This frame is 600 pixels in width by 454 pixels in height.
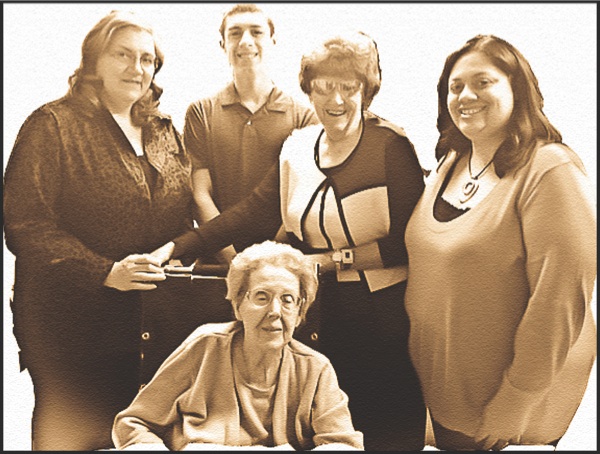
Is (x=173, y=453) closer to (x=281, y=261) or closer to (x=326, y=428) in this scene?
(x=326, y=428)

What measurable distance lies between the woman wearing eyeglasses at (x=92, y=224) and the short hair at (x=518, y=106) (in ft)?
3.63

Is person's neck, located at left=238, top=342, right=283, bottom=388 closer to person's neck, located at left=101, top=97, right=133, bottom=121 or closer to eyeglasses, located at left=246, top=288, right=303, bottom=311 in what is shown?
eyeglasses, located at left=246, top=288, right=303, bottom=311

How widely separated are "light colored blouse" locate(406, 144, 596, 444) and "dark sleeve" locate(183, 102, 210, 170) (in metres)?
0.78

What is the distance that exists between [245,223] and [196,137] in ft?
1.19

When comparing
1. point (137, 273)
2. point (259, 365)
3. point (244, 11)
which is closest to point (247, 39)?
point (244, 11)

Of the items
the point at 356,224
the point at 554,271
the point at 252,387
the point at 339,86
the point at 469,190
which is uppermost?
the point at 339,86

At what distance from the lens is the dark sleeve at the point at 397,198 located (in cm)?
314

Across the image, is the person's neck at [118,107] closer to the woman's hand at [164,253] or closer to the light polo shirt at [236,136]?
the light polo shirt at [236,136]

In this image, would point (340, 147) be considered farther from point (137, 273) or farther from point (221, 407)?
point (221, 407)

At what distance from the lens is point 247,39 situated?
3.21 metres

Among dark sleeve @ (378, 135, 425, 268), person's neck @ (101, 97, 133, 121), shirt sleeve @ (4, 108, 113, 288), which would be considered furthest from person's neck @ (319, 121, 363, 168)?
shirt sleeve @ (4, 108, 113, 288)

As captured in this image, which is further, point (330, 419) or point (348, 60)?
point (348, 60)

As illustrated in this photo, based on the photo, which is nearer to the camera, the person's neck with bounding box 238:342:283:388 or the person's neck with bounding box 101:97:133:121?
the person's neck with bounding box 238:342:283:388

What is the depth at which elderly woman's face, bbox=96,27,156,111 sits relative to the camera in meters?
3.17
